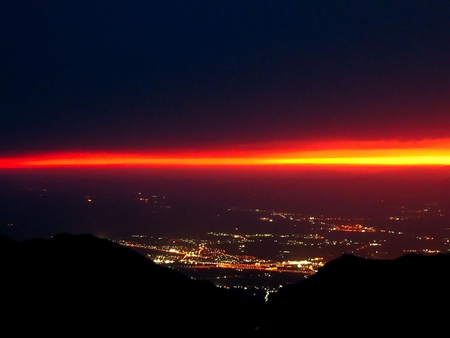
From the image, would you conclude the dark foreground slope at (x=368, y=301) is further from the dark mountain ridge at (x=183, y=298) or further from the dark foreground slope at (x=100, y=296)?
the dark foreground slope at (x=100, y=296)

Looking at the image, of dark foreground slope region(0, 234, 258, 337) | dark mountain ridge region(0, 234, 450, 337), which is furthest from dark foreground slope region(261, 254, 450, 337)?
dark foreground slope region(0, 234, 258, 337)

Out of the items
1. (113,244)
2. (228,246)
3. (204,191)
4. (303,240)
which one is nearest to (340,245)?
(303,240)

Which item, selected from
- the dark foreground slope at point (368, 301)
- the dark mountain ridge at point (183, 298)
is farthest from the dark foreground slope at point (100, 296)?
the dark foreground slope at point (368, 301)

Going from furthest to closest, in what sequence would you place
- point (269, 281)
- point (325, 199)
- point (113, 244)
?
point (325, 199)
point (269, 281)
point (113, 244)

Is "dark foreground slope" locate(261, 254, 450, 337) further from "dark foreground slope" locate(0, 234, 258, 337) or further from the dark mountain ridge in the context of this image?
"dark foreground slope" locate(0, 234, 258, 337)

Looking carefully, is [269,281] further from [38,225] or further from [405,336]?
[38,225]

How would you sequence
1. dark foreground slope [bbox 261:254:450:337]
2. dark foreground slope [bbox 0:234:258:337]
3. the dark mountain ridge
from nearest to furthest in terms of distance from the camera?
1. dark foreground slope [bbox 0:234:258:337]
2. the dark mountain ridge
3. dark foreground slope [bbox 261:254:450:337]
